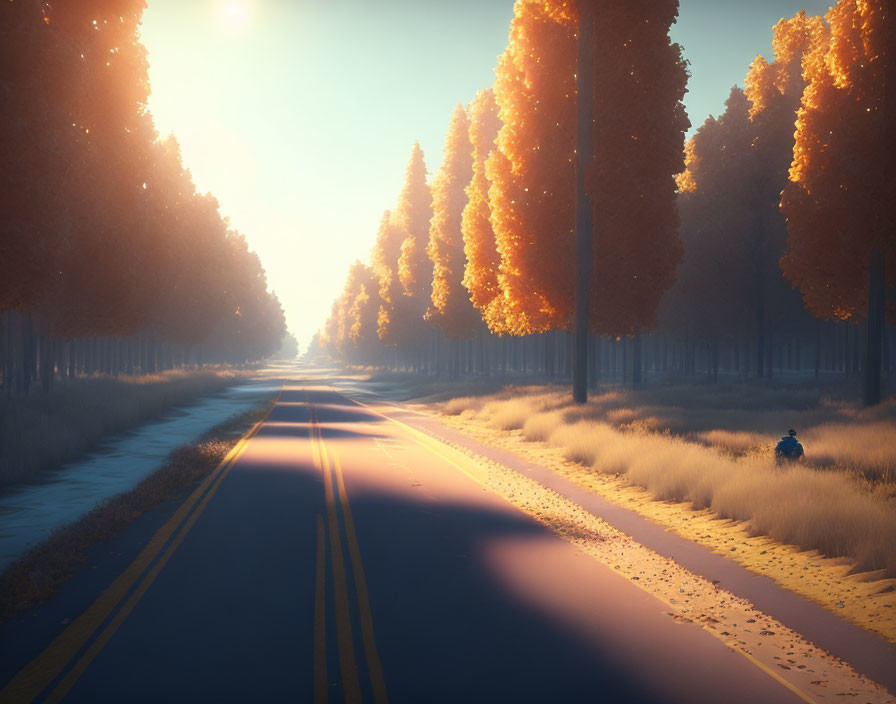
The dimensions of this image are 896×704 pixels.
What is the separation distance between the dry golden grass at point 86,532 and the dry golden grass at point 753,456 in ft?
27.1

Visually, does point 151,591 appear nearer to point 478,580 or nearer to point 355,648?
point 355,648

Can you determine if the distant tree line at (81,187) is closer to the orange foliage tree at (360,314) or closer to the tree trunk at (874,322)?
the tree trunk at (874,322)

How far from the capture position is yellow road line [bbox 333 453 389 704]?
556 centimetres

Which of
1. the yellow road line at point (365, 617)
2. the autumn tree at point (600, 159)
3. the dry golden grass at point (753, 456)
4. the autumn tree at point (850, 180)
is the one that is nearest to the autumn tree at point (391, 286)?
the dry golden grass at point (753, 456)

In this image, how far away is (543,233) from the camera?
25547 mm

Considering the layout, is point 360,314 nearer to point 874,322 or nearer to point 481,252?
point 481,252

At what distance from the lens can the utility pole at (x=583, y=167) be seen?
23672mm

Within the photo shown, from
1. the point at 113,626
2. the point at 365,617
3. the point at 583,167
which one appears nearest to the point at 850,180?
the point at 583,167

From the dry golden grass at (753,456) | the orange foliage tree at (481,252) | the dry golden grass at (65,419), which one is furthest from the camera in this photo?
the orange foliage tree at (481,252)

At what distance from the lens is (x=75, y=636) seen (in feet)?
21.5

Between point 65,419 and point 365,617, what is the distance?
16323mm

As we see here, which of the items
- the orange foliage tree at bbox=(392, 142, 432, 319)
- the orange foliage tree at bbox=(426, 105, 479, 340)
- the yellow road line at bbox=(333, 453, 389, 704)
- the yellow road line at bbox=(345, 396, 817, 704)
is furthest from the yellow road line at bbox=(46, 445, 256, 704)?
the orange foliage tree at bbox=(392, 142, 432, 319)

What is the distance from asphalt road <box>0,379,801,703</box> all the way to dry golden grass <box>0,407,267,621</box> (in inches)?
24.2

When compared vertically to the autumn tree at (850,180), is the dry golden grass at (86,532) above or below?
below
